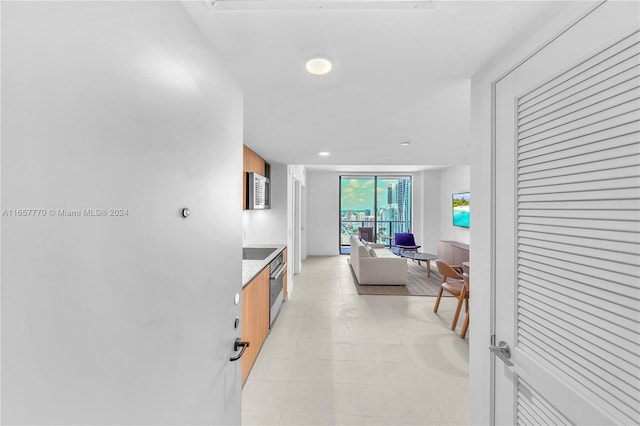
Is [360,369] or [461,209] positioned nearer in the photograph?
[360,369]

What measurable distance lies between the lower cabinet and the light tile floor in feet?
0.43

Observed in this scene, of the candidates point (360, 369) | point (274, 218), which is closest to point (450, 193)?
point (274, 218)

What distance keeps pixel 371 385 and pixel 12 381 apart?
2288mm

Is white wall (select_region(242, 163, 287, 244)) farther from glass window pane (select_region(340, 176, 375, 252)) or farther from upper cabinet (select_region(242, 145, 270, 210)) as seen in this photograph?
glass window pane (select_region(340, 176, 375, 252))

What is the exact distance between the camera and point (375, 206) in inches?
327

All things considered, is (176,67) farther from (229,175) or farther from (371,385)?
(371,385)

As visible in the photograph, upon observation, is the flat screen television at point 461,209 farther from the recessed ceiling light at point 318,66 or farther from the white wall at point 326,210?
the recessed ceiling light at point 318,66

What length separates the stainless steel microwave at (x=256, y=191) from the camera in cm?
326

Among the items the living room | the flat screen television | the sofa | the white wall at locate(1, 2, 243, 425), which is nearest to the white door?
the living room

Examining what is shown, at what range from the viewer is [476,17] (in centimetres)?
97

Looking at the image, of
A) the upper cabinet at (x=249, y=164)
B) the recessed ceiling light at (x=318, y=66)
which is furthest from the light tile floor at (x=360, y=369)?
the recessed ceiling light at (x=318, y=66)

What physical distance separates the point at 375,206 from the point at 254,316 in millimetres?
Result: 6409

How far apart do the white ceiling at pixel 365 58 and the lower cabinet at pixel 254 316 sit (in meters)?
1.41

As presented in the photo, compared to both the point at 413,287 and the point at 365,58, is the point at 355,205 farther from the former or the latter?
the point at 365,58
